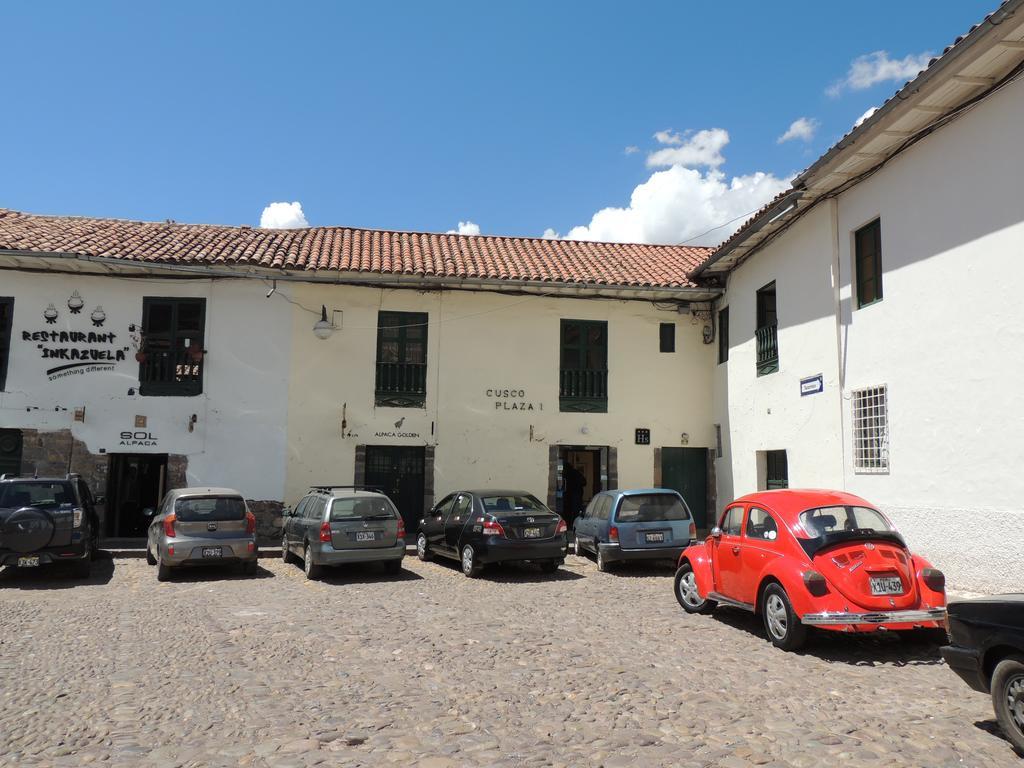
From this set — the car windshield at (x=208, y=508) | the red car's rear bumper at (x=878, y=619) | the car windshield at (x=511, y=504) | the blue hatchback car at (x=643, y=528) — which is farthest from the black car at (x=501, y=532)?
the red car's rear bumper at (x=878, y=619)

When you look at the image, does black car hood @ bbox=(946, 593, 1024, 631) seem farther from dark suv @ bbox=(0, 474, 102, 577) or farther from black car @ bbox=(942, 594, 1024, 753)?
dark suv @ bbox=(0, 474, 102, 577)

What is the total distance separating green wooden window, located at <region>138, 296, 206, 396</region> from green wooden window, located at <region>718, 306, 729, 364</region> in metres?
12.3

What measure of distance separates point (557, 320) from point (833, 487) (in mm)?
7989

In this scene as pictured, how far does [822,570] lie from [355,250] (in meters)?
14.8

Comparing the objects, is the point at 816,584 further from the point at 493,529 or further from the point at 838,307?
the point at 838,307

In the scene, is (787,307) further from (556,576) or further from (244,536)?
(244,536)

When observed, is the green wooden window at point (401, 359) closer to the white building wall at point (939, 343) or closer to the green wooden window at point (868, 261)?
the white building wall at point (939, 343)

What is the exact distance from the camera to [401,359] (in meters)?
18.2

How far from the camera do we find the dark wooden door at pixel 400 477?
1797 centimetres

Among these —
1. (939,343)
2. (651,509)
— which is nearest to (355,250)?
(651,509)

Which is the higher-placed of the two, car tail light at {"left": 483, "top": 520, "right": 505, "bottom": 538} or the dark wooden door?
the dark wooden door

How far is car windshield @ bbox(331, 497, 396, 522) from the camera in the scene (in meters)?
12.4

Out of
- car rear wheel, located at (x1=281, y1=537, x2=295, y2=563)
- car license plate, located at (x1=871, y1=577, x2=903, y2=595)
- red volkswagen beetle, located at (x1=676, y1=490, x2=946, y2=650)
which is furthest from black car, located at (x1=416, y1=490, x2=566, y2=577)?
car license plate, located at (x1=871, y1=577, x2=903, y2=595)

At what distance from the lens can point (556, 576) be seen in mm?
12492
